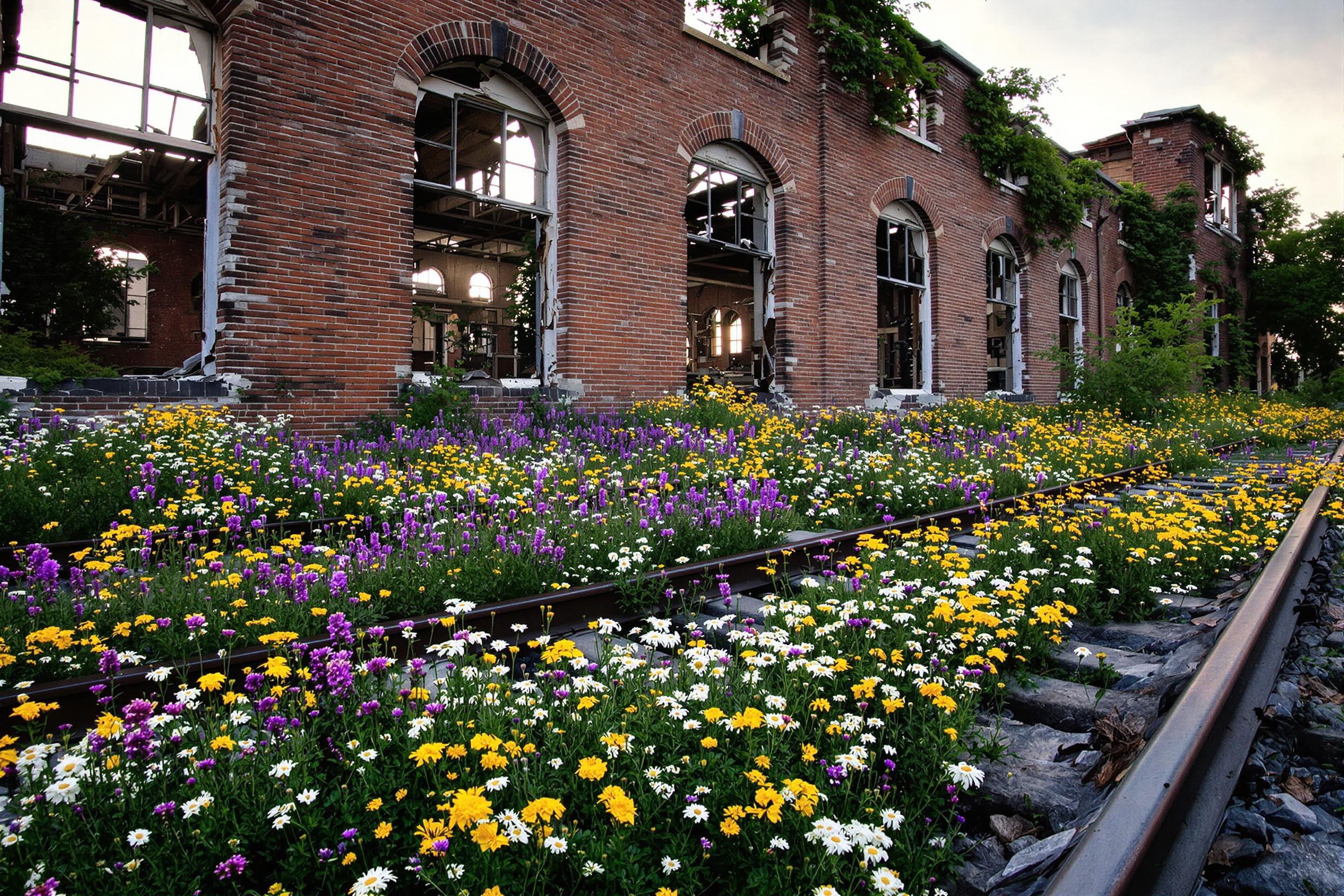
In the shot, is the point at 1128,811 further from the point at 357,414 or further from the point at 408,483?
the point at 357,414

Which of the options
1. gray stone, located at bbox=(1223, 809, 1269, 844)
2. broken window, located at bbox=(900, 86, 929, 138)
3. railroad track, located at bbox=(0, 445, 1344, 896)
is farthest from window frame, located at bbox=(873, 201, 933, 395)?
gray stone, located at bbox=(1223, 809, 1269, 844)

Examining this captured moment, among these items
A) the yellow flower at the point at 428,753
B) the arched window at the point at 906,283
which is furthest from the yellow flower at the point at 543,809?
the arched window at the point at 906,283

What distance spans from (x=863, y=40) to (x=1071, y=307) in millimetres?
13786

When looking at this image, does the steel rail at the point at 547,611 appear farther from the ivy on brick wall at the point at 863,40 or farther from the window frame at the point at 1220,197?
the window frame at the point at 1220,197

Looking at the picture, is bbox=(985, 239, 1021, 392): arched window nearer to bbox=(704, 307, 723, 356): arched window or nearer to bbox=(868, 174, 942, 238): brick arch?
bbox=(868, 174, 942, 238): brick arch

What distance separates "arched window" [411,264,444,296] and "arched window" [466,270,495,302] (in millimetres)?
953

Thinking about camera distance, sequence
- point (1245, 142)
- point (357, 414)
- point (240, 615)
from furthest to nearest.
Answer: point (1245, 142)
point (357, 414)
point (240, 615)

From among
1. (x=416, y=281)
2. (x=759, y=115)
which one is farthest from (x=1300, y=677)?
(x=416, y=281)

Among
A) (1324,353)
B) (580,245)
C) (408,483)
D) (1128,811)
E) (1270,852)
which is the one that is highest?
(1324,353)

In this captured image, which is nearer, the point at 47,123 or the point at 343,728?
the point at 343,728

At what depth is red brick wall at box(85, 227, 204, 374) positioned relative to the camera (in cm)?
2095

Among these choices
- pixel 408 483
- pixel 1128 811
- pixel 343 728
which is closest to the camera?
pixel 1128 811

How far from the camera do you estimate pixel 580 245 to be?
35.7 feet

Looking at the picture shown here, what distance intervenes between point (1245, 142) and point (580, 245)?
3592cm
